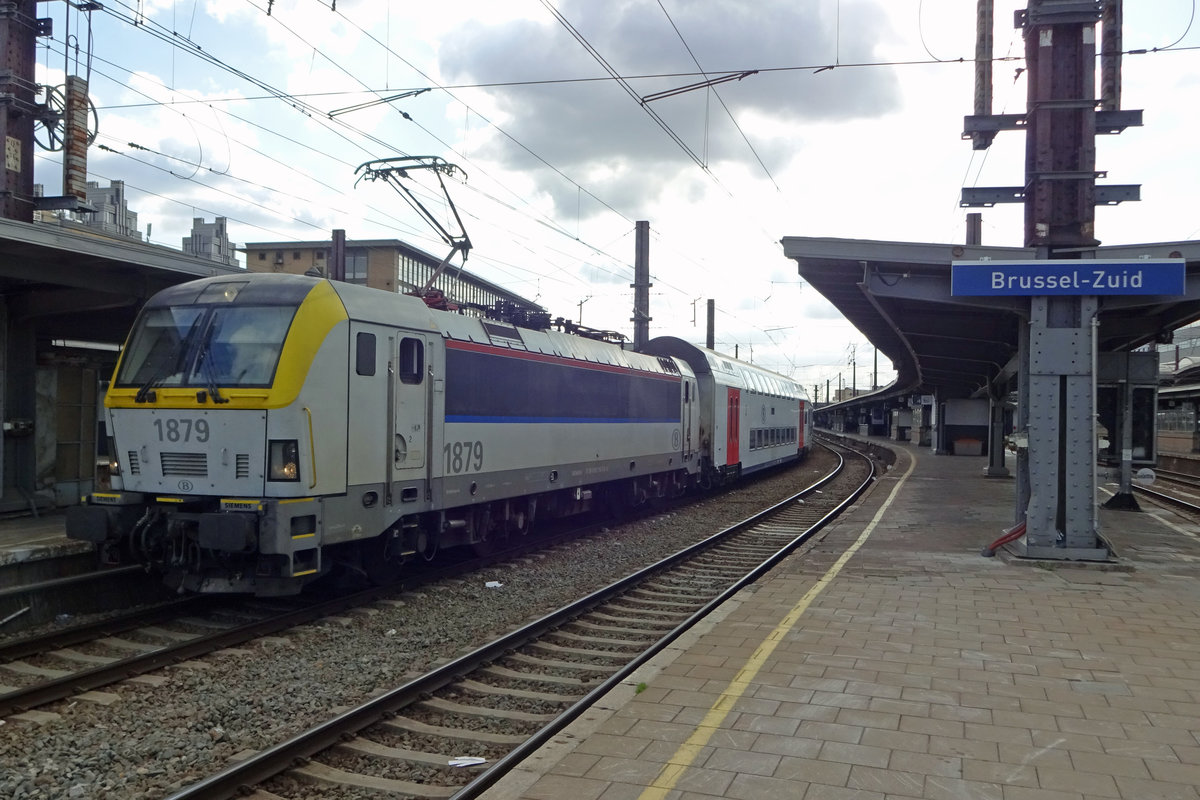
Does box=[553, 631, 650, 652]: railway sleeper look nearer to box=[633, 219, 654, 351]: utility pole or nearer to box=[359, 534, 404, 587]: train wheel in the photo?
box=[359, 534, 404, 587]: train wheel

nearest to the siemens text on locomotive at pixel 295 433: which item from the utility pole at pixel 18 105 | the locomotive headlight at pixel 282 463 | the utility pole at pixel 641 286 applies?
the locomotive headlight at pixel 282 463

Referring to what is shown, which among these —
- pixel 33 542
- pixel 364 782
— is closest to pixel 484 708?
pixel 364 782

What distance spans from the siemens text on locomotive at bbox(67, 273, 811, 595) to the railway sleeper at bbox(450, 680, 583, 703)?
7.07 ft

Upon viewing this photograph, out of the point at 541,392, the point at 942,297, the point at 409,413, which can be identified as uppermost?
the point at 942,297

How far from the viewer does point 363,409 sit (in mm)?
8805

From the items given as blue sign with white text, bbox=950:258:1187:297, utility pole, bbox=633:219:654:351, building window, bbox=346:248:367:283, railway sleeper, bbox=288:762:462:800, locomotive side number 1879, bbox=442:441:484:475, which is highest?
building window, bbox=346:248:367:283

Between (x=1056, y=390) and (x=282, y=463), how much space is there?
8.62m

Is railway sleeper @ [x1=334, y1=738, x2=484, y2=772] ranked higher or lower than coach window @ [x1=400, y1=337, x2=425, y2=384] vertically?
lower

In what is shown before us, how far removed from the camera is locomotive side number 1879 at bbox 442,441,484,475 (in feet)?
33.6

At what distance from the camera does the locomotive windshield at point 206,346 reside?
8195 mm

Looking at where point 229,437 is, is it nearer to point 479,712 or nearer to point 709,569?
point 479,712

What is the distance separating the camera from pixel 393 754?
538cm

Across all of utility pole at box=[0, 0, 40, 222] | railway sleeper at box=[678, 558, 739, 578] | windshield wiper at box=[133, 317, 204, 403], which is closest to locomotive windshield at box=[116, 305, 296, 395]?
windshield wiper at box=[133, 317, 204, 403]

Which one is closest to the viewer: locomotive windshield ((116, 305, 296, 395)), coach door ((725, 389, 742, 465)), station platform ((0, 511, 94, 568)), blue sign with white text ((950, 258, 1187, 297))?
locomotive windshield ((116, 305, 296, 395))
